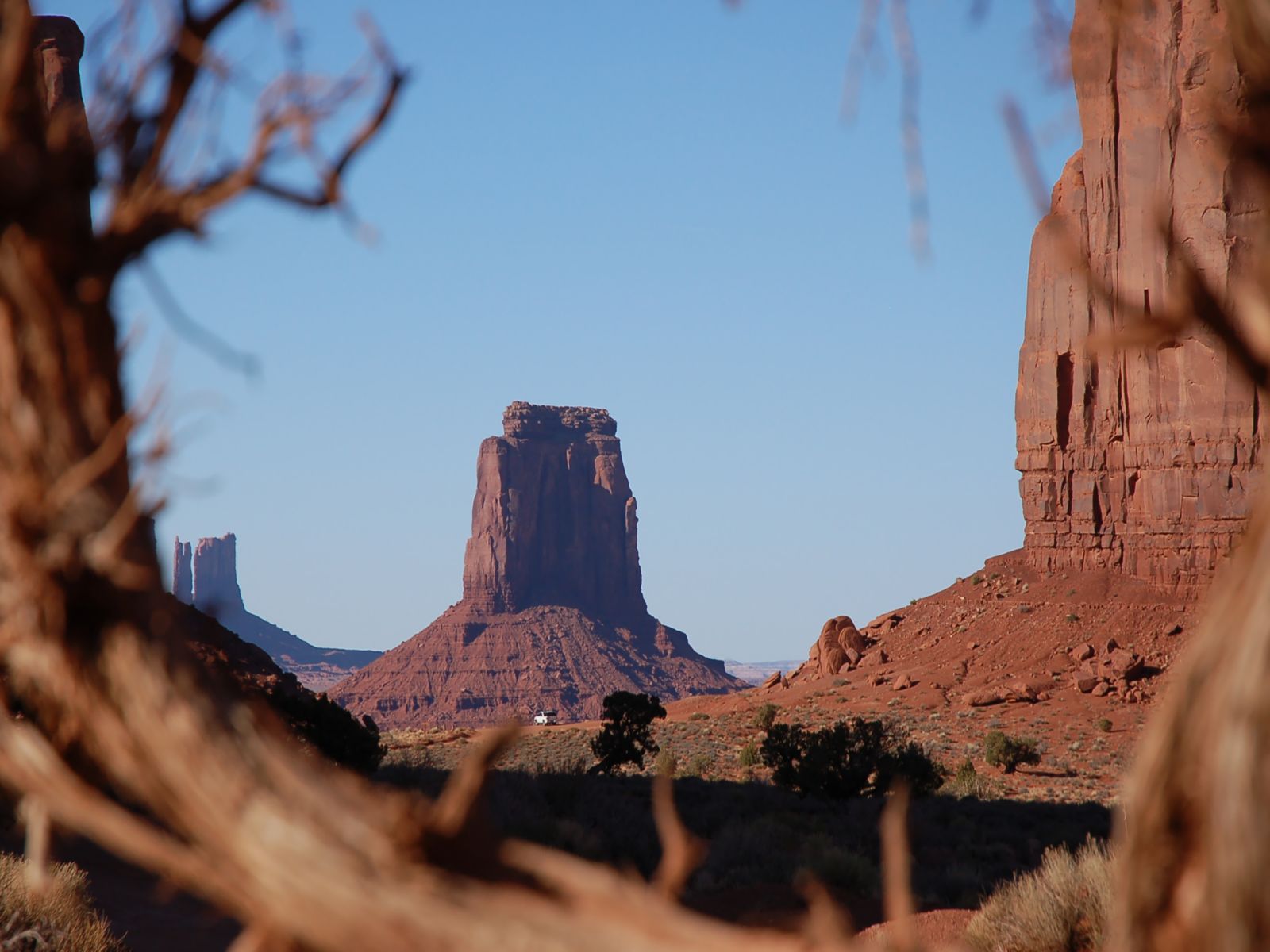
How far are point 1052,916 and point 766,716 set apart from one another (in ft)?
114

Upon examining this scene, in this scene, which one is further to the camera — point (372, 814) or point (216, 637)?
point (216, 637)

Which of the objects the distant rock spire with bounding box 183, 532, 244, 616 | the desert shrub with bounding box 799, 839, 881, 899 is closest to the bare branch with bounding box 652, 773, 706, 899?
the desert shrub with bounding box 799, 839, 881, 899

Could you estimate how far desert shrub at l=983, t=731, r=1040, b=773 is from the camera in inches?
1303

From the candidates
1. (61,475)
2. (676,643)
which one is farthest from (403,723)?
(61,475)

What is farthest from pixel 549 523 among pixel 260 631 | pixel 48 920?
pixel 48 920

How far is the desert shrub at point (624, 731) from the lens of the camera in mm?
29875

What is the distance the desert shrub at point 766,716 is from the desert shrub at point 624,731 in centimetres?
1238

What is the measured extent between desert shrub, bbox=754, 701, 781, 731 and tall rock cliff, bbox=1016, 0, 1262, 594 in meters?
14.3

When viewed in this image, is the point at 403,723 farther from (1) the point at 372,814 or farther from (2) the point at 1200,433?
(1) the point at 372,814

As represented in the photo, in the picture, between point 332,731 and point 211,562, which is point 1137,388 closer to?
point 332,731

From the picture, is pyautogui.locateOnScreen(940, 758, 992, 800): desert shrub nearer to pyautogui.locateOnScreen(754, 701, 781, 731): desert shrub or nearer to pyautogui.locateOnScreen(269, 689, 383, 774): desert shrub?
pyautogui.locateOnScreen(269, 689, 383, 774): desert shrub

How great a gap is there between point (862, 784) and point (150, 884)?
1434 centimetres

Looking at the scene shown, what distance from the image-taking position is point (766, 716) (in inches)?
1734

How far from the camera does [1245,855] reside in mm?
1636
